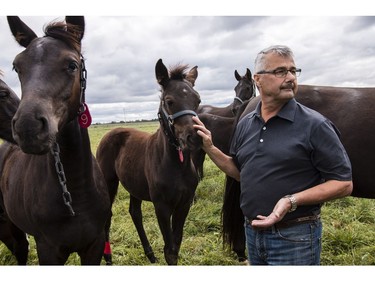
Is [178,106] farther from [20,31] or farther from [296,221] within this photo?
[296,221]

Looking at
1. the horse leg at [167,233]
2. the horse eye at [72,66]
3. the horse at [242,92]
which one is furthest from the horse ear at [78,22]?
the horse at [242,92]

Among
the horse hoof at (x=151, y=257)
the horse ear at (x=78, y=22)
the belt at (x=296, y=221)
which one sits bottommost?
the horse hoof at (x=151, y=257)

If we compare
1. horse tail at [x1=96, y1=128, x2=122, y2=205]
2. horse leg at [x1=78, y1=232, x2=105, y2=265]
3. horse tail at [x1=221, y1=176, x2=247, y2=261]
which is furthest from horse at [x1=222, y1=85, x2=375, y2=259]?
horse tail at [x1=96, y1=128, x2=122, y2=205]

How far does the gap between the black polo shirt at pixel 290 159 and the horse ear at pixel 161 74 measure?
187 cm

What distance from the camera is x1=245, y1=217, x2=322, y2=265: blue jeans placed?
6.13 ft

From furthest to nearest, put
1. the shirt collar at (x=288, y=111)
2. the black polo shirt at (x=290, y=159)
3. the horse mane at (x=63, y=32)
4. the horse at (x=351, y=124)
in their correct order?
1. the horse at (x=351, y=124)
2. the horse mane at (x=63, y=32)
3. the shirt collar at (x=288, y=111)
4. the black polo shirt at (x=290, y=159)

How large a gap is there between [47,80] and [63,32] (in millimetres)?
482

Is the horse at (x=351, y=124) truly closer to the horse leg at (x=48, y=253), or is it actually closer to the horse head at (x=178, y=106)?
the horse head at (x=178, y=106)

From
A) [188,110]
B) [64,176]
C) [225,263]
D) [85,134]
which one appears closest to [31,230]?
[64,176]

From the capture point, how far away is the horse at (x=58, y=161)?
6.32ft

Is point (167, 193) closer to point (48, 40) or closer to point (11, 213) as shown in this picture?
point (11, 213)

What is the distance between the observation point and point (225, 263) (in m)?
4.07

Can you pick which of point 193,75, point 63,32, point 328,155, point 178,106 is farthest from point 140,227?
point 328,155

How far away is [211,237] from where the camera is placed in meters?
4.81
